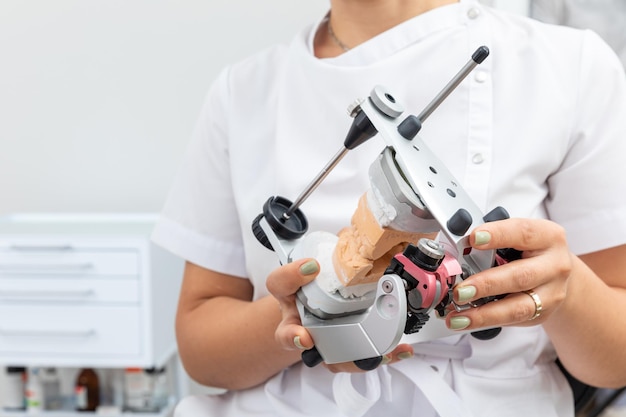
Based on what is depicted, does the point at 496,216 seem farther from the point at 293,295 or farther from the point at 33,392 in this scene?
the point at 33,392

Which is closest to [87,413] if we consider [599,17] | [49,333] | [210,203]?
[49,333]

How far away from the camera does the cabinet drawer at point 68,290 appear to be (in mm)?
1538

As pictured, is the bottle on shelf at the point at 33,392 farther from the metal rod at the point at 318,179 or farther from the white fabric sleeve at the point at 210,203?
the metal rod at the point at 318,179

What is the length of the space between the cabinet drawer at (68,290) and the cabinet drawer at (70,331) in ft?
0.06

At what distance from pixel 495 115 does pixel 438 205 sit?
354 mm

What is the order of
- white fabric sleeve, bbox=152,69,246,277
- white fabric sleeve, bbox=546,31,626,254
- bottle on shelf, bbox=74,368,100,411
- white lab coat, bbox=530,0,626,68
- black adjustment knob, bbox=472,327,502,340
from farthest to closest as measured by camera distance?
bottle on shelf, bbox=74,368,100,411, white lab coat, bbox=530,0,626,68, white fabric sleeve, bbox=152,69,246,277, white fabric sleeve, bbox=546,31,626,254, black adjustment knob, bbox=472,327,502,340

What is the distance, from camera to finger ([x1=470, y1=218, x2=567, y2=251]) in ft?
1.71

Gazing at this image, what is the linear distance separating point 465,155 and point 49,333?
3.44ft

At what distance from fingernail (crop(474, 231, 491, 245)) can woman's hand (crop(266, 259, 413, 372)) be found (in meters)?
0.17

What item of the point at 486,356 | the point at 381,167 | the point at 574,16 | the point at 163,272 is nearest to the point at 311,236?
the point at 381,167

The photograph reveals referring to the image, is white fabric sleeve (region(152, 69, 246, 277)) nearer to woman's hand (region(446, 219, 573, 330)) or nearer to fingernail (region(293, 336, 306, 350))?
fingernail (region(293, 336, 306, 350))

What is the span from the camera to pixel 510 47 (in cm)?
86

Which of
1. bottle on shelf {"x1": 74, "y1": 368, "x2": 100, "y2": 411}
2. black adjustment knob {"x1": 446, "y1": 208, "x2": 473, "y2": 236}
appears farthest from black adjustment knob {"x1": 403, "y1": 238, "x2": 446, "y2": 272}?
bottle on shelf {"x1": 74, "y1": 368, "x2": 100, "y2": 411}

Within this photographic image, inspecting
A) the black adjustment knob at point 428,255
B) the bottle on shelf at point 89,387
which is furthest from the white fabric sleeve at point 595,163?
the bottle on shelf at point 89,387
